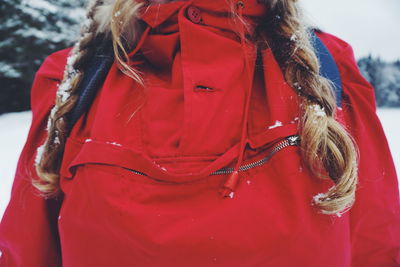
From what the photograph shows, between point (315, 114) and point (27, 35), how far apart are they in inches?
313

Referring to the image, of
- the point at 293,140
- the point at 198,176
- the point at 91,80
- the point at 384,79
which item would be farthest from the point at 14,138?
the point at 384,79

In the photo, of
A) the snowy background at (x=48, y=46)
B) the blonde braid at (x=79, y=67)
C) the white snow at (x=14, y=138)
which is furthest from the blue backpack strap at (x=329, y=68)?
the snowy background at (x=48, y=46)

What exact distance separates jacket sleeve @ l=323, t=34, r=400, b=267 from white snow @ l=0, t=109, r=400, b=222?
2052 mm

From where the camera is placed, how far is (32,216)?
1048mm

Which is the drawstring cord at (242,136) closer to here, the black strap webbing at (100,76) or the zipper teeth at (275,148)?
→ the zipper teeth at (275,148)

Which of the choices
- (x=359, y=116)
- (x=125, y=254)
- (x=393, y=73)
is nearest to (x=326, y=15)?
(x=393, y=73)

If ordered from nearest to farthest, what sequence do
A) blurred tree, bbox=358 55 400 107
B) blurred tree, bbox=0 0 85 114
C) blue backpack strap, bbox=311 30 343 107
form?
1. blue backpack strap, bbox=311 30 343 107
2. blurred tree, bbox=358 55 400 107
3. blurred tree, bbox=0 0 85 114

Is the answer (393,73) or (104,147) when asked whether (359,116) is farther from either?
(393,73)

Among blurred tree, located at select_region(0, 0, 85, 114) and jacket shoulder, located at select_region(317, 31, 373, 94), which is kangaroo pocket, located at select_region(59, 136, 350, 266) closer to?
jacket shoulder, located at select_region(317, 31, 373, 94)

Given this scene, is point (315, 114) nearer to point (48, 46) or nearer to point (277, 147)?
→ point (277, 147)

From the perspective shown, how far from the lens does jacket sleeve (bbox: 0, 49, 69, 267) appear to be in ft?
3.41

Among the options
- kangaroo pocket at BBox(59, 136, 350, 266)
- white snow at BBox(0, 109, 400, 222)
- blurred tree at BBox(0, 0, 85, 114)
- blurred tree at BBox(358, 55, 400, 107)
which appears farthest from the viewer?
blurred tree at BBox(0, 0, 85, 114)

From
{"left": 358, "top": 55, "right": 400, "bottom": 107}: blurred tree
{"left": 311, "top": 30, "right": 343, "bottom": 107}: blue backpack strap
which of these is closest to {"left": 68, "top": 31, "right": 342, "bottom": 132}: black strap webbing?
{"left": 311, "top": 30, "right": 343, "bottom": 107}: blue backpack strap

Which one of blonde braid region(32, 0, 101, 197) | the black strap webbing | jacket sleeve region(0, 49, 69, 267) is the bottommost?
jacket sleeve region(0, 49, 69, 267)
